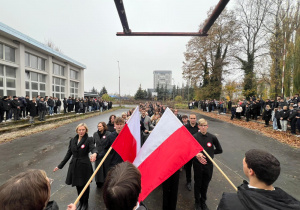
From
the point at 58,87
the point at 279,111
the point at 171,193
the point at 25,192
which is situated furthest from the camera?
the point at 58,87

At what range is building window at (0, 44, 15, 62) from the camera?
46.7 ft

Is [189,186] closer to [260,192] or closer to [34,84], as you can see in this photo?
[260,192]

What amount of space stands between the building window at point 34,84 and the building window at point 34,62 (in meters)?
0.86

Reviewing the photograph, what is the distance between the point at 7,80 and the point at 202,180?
19077 millimetres

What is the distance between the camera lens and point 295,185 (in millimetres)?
4172

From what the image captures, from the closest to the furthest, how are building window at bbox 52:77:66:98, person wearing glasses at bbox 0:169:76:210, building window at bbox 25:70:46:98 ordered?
person wearing glasses at bbox 0:169:76:210 < building window at bbox 25:70:46:98 < building window at bbox 52:77:66:98

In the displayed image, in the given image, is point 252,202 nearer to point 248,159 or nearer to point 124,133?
point 248,159

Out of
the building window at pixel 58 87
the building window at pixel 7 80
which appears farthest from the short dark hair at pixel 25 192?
the building window at pixel 58 87

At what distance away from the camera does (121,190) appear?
109 cm

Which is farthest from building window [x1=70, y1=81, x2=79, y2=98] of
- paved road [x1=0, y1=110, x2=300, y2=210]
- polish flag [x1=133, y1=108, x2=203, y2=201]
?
polish flag [x1=133, y1=108, x2=203, y2=201]

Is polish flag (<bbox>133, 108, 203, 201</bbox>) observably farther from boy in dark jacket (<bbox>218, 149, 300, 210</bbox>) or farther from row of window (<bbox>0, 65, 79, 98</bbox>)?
row of window (<bbox>0, 65, 79, 98</bbox>)

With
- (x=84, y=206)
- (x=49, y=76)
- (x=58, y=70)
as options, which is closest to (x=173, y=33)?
(x=84, y=206)

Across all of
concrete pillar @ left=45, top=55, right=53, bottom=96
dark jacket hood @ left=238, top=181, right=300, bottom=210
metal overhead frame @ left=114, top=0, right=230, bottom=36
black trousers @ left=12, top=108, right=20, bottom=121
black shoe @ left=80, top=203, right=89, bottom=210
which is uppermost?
concrete pillar @ left=45, top=55, right=53, bottom=96

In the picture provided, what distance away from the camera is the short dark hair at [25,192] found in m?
0.97
